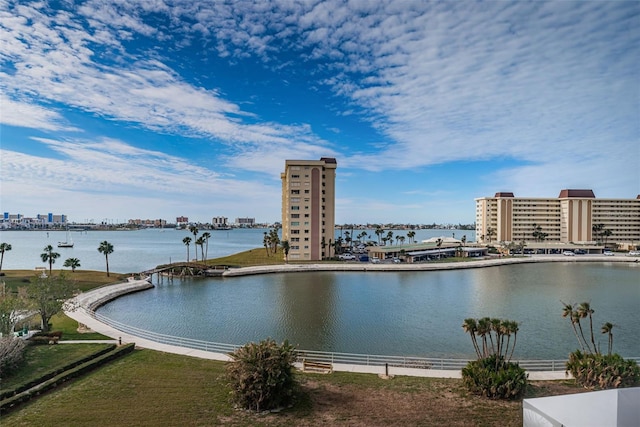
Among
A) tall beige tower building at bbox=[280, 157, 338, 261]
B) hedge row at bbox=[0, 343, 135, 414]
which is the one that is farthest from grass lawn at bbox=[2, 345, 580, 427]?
tall beige tower building at bbox=[280, 157, 338, 261]

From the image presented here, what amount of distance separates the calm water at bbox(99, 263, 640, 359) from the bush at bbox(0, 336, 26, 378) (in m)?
12.2

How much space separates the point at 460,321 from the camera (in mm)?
33562

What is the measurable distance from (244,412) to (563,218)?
434ft

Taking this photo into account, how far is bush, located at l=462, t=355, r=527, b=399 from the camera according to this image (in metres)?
15.5

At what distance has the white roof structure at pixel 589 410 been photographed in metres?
9.59

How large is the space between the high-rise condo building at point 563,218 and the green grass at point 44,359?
120122mm

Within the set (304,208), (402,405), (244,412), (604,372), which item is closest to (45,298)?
(244,412)

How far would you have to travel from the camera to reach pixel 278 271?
66188mm

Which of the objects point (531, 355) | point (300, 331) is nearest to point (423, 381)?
point (531, 355)

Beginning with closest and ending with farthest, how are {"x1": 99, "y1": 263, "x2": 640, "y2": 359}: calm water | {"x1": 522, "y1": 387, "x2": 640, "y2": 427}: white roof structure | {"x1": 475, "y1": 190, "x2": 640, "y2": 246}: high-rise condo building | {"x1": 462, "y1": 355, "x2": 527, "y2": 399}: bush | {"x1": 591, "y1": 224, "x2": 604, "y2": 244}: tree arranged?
1. {"x1": 522, "y1": 387, "x2": 640, "y2": 427}: white roof structure
2. {"x1": 462, "y1": 355, "x2": 527, "y2": 399}: bush
3. {"x1": 99, "y1": 263, "x2": 640, "y2": 359}: calm water
4. {"x1": 591, "y1": 224, "x2": 604, "y2": 244}: tree
5. {"x1": 475, "y1": 190, "x2": 640, "y2": 246}: high-rise condo building

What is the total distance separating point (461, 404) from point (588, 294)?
42.8 metres

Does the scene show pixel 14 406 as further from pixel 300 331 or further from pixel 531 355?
pixel 531 355

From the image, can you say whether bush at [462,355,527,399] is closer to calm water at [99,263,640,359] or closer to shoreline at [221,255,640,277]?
calm water at [99,263,640,359]

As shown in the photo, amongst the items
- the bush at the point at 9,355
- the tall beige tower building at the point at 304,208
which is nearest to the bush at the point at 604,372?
the bush at the point at 9,355
